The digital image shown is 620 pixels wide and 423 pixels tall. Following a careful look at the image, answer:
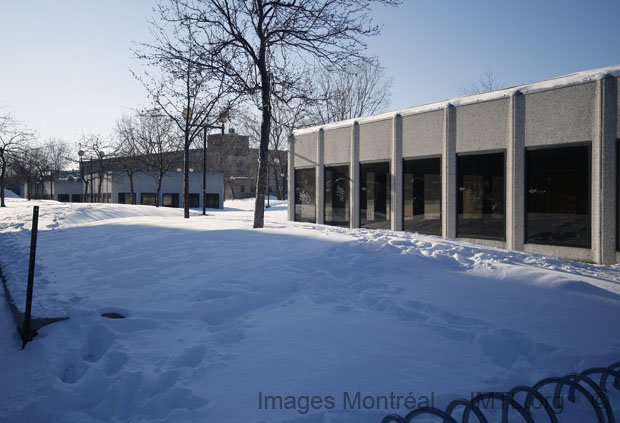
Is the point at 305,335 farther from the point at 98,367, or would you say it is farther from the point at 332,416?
the point at 98,367

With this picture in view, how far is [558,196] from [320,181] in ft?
33.5

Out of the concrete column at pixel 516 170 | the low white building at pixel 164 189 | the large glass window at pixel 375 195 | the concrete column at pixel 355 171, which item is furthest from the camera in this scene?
the low white building at pixel 164 189

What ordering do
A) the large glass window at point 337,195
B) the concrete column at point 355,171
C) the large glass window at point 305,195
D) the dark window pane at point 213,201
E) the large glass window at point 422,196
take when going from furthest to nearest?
the dark window pane at point 213,201
the large glass window at point 305,195
the large glass window at point 337,195
the concrete column at point 355,171
the large glass window at point 422,196

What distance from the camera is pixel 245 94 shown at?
1359 centimetres

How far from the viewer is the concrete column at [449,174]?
14094 mm

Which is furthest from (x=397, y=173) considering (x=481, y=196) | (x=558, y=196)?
(x=558, y=196)

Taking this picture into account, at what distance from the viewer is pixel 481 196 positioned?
44.3 ft

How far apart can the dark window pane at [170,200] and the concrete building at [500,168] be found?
31.0 metres

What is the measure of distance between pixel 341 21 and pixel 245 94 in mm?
3906

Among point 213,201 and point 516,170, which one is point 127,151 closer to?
point 213,201

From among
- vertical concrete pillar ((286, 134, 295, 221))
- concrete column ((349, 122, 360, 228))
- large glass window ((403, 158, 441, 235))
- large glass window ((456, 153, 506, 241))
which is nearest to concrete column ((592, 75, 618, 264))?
large glass window ((456, 153, 506, 241))

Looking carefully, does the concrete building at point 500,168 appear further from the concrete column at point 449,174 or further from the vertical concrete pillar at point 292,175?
the vertical concrete pillar at point 292,175

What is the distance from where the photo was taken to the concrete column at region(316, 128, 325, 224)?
19.2m

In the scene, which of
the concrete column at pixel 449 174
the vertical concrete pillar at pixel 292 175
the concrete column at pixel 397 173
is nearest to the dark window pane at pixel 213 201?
the vertical concrete pillar at pixel 292 175
